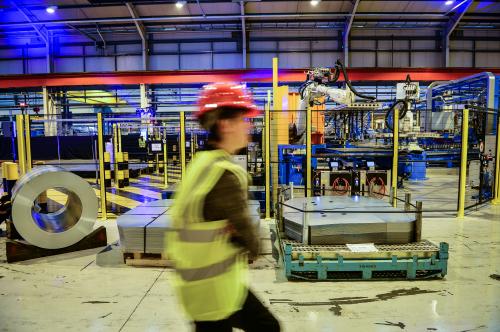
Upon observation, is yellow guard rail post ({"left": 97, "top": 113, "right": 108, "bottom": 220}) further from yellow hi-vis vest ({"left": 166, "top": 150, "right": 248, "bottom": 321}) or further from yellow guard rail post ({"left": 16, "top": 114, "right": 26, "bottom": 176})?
yellow hi-vis vest ({"left": 166, "top": 150, "right": 248, "bottom": 321})

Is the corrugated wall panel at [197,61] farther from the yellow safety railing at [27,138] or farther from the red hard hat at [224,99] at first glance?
the red hard hat at [224,99]

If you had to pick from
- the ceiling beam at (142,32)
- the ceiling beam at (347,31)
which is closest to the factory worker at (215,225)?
the ceiling beam at (347,31)

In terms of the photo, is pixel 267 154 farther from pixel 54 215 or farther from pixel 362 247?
pixel 54 215

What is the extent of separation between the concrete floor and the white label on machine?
36cm

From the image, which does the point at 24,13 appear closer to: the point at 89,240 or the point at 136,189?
the point at 136,189

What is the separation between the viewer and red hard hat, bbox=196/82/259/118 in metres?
1.46

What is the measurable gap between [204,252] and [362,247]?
2.84 m

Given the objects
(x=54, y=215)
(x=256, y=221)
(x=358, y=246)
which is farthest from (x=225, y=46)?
(x=256, y=221)

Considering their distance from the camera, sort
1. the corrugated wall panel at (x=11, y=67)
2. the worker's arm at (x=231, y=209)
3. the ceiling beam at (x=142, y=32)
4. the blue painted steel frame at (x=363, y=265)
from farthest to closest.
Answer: the corrugated wall panel at (x=11, y=67)
the ceiling beam at (x=142, y=32)
the blue painted steel frame at (x=363, y=265)
the worker's arm at (x=231, y=209)

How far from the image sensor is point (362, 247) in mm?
3750

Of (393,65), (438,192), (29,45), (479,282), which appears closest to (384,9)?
(393,65)

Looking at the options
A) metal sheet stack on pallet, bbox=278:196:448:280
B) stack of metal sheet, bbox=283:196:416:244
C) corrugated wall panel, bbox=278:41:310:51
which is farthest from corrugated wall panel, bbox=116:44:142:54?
stack of metal sheet, bbox=283:196:416:244

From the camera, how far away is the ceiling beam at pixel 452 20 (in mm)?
17016

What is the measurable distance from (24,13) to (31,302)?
19087 millimetres
